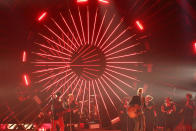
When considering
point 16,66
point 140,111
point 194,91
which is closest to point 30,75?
point 16,66

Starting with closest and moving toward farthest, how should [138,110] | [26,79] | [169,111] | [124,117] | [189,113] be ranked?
[138,110] < [189,113] < [169,111] < [124,117] < [26,79]

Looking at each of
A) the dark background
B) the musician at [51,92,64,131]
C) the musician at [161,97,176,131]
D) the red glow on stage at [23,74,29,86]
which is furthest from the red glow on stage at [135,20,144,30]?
the red glow on stage at [23,74,29,86]

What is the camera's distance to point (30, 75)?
1320 cm

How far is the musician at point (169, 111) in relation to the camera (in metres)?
10.3

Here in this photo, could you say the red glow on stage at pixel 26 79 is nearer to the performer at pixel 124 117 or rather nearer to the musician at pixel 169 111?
the performer at pixel 124 117

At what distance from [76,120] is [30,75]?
11.3 feet

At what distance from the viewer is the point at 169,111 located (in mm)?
10320

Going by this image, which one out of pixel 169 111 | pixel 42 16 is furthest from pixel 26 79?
pixel 169 111

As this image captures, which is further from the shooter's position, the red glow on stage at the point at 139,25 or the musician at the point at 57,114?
the red glow on stage at the point at 139,25

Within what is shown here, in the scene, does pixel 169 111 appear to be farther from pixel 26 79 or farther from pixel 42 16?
pixel 42 16

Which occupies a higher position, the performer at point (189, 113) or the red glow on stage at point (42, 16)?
the red glow on stage at point (42, 16)

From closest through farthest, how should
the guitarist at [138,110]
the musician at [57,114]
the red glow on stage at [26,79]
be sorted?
the guitarist at [138,110]
the musician at [57,114]
the red glow on stage at [26,79]

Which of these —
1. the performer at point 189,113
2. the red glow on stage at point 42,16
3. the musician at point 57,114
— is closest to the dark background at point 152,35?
the red glow on stage at point 42,16

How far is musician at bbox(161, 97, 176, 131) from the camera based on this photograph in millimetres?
10285
